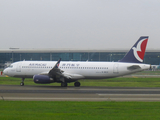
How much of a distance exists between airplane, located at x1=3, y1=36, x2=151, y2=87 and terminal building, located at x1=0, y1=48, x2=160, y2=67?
68360mm

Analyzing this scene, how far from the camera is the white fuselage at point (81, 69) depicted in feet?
110

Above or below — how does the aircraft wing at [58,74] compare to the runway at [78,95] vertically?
above

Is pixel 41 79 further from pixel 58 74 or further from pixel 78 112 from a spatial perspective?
pixel 78 112

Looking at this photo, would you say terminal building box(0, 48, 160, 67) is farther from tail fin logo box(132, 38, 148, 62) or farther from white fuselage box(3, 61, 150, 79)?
tail fin logo box(132, 38, 148, 62)

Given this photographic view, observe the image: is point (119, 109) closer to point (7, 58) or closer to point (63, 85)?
point (63, 85)

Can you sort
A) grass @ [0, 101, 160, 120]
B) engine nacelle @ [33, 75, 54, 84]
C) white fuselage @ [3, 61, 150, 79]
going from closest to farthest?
grass @ [0, 101, 160, 120] → engine nacelle @ [33, 75, 54, 84] → white fuselage @ [3, 61, 150, 79]

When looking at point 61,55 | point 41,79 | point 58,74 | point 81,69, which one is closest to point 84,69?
point 81,69

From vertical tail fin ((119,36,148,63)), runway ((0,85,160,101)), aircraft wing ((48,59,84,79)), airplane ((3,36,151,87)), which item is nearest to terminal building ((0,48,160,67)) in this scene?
airplane ((3,36,151,87))

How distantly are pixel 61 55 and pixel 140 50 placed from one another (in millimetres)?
72957

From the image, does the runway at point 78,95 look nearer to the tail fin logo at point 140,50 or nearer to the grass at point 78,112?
the grass at point 78,112

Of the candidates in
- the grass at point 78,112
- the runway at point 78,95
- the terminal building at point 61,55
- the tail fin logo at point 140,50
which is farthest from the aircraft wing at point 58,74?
the terminal building at point 61,55

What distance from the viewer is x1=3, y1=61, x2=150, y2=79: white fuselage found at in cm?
3353

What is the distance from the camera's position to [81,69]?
1355 inches

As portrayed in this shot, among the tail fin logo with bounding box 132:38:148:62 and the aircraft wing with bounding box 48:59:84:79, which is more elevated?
the tail fin logo with bounding box 132:38:148:62
